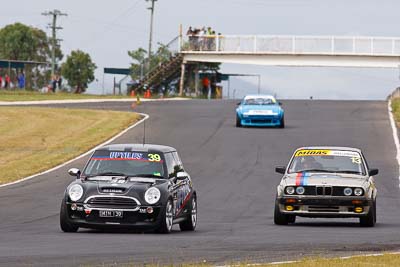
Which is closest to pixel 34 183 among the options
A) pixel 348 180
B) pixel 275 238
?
pixel 348 180

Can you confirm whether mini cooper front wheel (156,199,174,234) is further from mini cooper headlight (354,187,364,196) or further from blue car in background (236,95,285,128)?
blue car in background (236,95,285,128)

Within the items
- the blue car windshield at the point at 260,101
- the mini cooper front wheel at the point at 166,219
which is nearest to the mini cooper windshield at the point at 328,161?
the mini cooper front wheel at the point at 166,219

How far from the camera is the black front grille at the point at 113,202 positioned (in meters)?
17.1

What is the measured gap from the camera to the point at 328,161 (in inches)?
807

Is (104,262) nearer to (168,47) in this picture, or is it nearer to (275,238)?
(275,238)

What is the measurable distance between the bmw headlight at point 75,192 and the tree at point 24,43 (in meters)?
115

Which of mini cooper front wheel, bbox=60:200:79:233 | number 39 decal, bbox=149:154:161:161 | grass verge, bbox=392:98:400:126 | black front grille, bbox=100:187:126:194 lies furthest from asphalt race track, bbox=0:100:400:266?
number 39 decal, bbox=149:154:161:161

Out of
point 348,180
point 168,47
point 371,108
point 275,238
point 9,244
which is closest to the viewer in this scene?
point 9,244

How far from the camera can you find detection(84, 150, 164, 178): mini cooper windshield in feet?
59.0

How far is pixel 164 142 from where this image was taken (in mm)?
40062

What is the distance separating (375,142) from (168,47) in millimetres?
45716

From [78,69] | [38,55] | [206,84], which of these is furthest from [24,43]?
[206,84]

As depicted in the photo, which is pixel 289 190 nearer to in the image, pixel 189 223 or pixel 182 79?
pixel 189 223

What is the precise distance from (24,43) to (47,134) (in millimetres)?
92127
